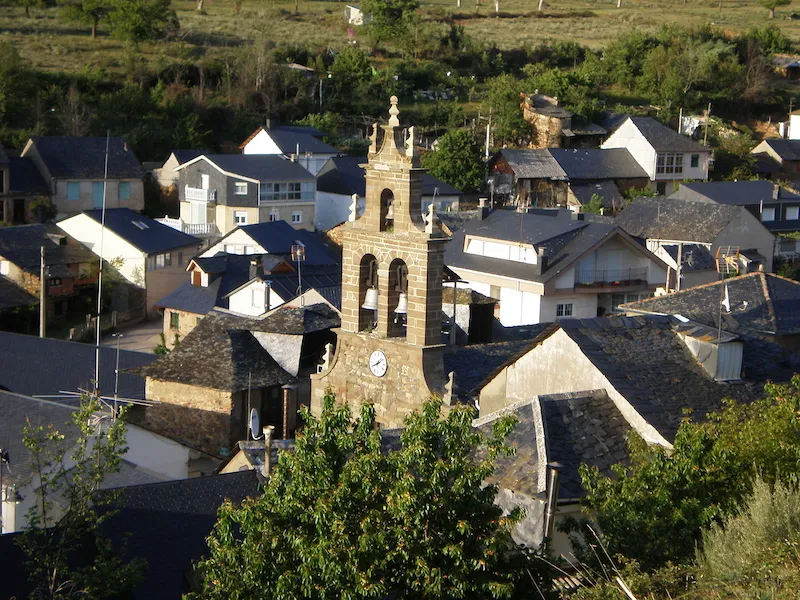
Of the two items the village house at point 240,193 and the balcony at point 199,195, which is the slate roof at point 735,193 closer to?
the village house at point 240,193

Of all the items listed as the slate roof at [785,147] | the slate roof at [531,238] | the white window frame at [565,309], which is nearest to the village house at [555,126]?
the slate roof at [785,147]

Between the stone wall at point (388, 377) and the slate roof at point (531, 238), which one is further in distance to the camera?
the slate roof at point (531, 238)

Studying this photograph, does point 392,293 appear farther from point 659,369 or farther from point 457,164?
point 457,164

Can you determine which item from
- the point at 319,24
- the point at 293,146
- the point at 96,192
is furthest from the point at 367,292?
the point at 319,24

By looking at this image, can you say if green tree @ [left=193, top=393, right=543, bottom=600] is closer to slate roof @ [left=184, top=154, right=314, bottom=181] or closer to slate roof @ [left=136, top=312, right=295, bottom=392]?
slate roof @ [left=136, top=312, right=295, bottom=392]

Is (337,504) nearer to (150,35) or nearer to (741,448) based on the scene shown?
(741,448)
